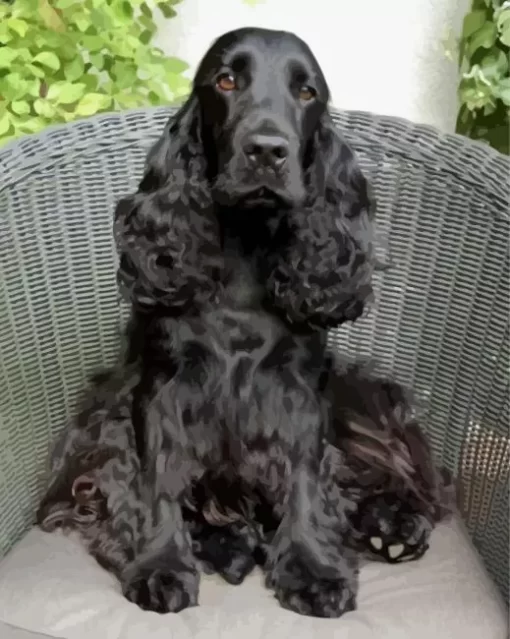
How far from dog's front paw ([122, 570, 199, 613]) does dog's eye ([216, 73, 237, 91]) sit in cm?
61

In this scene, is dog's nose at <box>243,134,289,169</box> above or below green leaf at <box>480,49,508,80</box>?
above

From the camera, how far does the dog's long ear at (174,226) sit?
115cm

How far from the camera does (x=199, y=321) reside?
3.88 ft

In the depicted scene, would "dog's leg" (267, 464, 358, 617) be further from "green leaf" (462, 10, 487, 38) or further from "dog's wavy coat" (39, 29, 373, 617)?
"green leaf" (462, 10, 487, 38)

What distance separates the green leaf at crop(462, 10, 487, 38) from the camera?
1520 millimetres

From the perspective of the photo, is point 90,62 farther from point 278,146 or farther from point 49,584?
point 49,584

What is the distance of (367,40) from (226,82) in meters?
0.69

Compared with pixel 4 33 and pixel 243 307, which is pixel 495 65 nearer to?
pixel 243 307

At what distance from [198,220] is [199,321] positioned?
13 cm

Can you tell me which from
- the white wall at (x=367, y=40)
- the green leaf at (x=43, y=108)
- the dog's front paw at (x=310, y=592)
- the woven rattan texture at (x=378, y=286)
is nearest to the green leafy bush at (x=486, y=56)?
the white wall at (x=367, y=40)

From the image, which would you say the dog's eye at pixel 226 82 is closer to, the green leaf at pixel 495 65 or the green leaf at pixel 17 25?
the green leaf at pixel 17 25

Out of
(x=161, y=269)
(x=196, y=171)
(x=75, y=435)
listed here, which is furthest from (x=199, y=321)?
(x=75, y=435)

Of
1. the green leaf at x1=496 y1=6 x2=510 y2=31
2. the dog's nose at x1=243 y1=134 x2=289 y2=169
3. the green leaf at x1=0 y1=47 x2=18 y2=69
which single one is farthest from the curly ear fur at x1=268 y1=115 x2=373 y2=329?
the green leaf at x1=0 y1=47 x2=18 y2=69

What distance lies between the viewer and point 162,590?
3.78ft
